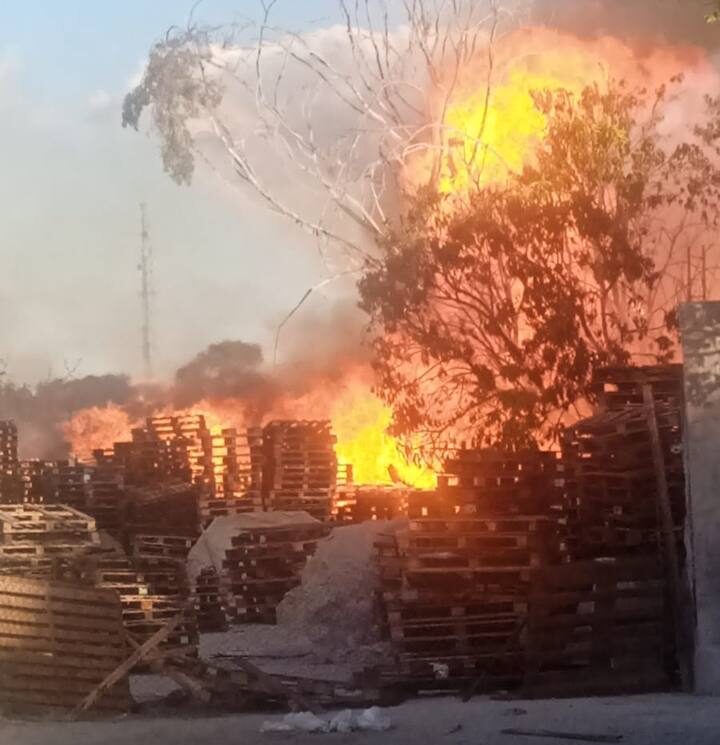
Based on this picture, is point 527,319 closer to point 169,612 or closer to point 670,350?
point 670,350

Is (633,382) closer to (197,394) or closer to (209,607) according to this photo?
(209,607)

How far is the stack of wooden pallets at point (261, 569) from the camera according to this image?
58.1ft

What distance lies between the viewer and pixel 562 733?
933 centimetres

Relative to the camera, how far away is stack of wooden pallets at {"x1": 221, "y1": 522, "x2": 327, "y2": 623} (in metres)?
17.7

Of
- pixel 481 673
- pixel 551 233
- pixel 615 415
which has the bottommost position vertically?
pixel 481 673

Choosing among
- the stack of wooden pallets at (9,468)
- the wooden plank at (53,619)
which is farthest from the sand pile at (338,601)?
the stack of wooden pallets at (9,468)

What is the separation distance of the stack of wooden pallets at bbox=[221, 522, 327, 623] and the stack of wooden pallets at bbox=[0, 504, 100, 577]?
89.3 inches

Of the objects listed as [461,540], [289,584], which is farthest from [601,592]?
[289,584]

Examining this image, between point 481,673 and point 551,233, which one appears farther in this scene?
point 551,233

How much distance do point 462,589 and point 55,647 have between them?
4.04 metres

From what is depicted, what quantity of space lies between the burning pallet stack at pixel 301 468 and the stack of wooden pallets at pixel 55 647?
11431 millimetres

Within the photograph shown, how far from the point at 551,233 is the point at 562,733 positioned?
1268 cm

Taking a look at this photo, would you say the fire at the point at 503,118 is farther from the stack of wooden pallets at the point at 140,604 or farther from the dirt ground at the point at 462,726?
the dirt ground at the point at 462,726

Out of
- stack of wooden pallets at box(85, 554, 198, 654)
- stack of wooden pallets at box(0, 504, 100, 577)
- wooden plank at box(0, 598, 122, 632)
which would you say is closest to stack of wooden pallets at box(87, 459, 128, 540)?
stack of wooden pallets at box(0, 504, 100, 577)
